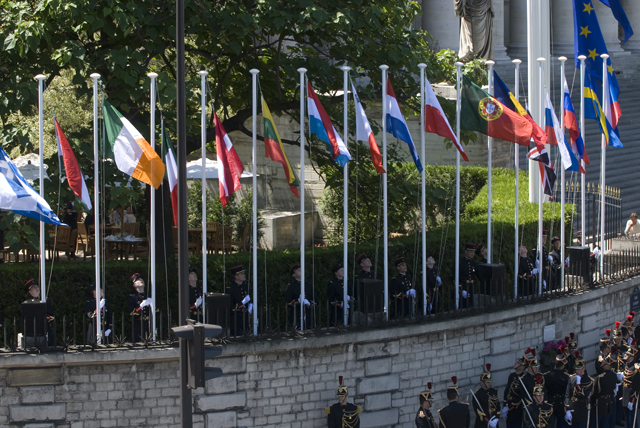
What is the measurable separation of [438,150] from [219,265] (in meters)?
11.7

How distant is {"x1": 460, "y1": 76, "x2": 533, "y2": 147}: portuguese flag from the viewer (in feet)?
49.0

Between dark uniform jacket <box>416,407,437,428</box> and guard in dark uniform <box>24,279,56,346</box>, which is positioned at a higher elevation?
guard in dark uniform <box>24,279,56,346</box>

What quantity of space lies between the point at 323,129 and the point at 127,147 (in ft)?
9.88

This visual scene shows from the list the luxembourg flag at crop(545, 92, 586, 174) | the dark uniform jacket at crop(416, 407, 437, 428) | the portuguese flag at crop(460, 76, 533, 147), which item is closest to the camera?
the dark uniform jacket at crop(416, 407, 437, 428)

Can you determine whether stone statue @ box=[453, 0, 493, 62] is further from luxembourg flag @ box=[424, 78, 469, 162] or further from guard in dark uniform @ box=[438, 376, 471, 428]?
guard in dark uniform @ box=[438, 376, 471, 428]

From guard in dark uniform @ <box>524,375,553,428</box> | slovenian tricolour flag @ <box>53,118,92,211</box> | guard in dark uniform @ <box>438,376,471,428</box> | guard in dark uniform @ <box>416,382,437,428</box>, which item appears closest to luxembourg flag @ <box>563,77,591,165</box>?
guard in dark uniform @ <box>524,375,553,428</box>

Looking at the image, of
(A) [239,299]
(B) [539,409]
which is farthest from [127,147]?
(B) [539,409]

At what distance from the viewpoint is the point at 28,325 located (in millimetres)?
12633

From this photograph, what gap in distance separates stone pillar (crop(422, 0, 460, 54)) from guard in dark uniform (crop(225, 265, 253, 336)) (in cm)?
2025

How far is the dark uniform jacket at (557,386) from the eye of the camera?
48.5 ft

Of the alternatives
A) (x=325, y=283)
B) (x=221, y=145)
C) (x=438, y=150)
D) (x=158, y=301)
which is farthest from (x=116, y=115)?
(x=438, y=150)

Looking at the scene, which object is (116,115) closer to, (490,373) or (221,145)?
(221,145)

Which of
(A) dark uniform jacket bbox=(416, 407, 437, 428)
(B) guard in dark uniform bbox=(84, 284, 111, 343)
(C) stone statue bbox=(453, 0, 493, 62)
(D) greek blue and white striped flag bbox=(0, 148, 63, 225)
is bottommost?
(A) dark uniform jacket bbox=(416, 407, 437, 428)

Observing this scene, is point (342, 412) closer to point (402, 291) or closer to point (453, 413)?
point (453, 413)
